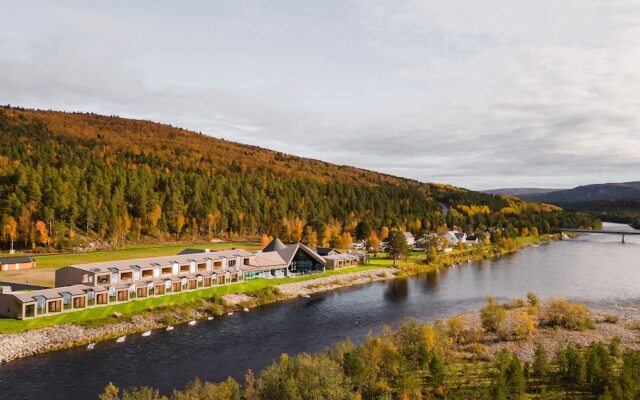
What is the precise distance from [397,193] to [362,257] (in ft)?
324

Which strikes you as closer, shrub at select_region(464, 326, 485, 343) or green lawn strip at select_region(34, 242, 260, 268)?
shrub at select_region(464, 326, 485, 343)

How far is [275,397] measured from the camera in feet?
88.4

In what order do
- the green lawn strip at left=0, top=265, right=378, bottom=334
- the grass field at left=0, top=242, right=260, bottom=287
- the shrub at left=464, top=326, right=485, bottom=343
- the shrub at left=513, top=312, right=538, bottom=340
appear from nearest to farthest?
the shrub at left=464, top=326, right=485, bottom=343, the shrub at left=513, top=312, right=538, bottom=340, the green lawn strip at left=0, top=265, right=378, bottom=334, the grass field at left=0, top=242, right=260, bottom=287

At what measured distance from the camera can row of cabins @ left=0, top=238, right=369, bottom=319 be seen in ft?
155

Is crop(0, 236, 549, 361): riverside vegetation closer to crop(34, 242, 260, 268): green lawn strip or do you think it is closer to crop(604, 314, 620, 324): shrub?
crop(34, 242, 260, 268): green lawn strip

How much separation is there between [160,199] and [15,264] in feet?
168

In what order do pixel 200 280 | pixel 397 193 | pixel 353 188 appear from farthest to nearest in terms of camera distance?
pixel 397 193
pixel 353 188
pixel 200 280

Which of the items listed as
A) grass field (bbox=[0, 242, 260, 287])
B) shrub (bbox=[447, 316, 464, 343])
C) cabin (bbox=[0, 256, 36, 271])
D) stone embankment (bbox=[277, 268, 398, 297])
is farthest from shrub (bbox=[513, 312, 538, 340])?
cabin (bbox=[0, 256, 36, 271])

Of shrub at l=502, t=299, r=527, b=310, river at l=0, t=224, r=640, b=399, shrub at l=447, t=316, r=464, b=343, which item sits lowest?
river at l=0, t=224, r=640, b=399

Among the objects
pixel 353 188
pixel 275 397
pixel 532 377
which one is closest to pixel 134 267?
pixel 275 397

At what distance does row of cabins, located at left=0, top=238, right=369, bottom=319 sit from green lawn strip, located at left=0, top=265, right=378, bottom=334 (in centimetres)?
112

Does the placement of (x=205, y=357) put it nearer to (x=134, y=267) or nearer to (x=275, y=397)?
(x=275, y=397)

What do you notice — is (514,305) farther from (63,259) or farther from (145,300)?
(63,259)

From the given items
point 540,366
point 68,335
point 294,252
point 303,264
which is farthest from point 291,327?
point 303,264
